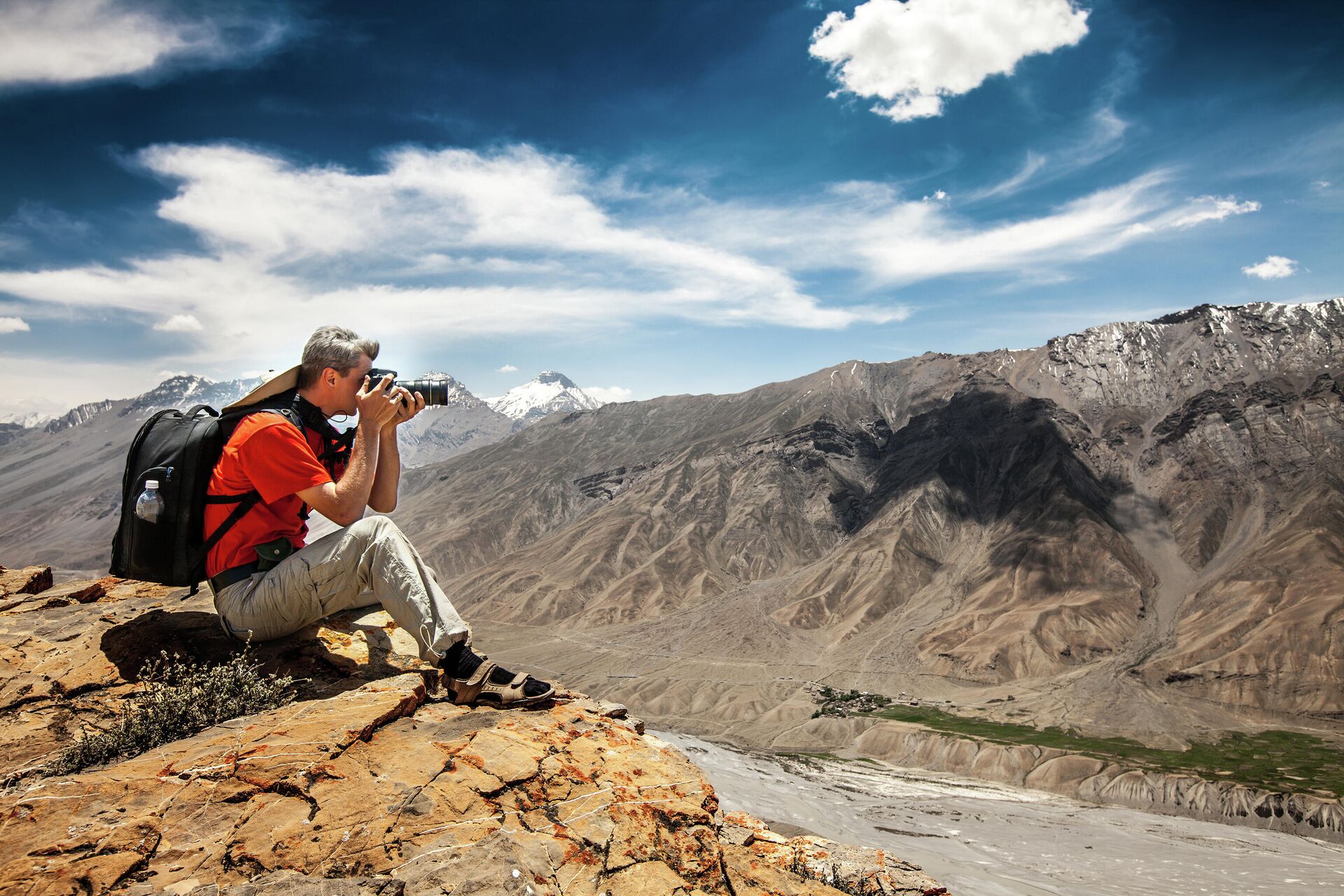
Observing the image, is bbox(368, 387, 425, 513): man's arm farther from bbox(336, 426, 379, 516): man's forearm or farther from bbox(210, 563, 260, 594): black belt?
bbox(210, 563, 260, 594): black belt

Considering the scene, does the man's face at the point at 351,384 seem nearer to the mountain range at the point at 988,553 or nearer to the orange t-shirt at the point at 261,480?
the orange t-shirt at the point at 261,480

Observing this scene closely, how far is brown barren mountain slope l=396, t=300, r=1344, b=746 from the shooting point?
93.0 meters

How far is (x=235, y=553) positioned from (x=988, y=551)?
476 ft

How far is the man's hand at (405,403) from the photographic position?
18.5ft

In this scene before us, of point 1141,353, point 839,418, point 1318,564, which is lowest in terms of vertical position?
point 1318,564

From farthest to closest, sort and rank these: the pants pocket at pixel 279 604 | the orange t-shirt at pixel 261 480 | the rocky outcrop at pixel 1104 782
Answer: the rocky outcrop at pixel 1104 782
the pants pocket at pixel 279 604
the orange t-shirt at pixel 261 480

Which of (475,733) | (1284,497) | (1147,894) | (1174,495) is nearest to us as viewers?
(475,733)

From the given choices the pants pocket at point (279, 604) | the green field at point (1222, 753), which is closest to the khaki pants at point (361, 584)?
the pants pocket at point (279, 604)

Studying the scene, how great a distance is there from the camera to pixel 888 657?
10825 cm

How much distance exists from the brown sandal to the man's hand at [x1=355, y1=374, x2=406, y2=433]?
6.47 ft

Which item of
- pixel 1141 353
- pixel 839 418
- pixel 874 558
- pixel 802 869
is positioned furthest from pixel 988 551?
pixel 802 869

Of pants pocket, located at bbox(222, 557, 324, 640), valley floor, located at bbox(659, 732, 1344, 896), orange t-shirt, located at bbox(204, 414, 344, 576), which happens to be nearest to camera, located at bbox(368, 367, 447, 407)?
orange t-shirt, located at bbox(204, 414, 344, 576)

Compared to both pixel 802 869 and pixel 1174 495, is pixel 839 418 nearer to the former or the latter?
pixel 1174 495

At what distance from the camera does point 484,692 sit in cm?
539
